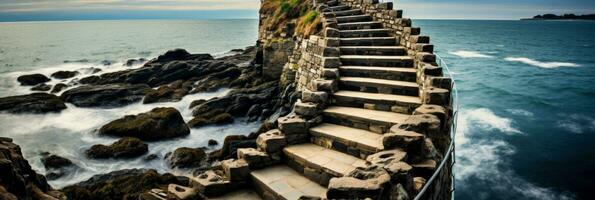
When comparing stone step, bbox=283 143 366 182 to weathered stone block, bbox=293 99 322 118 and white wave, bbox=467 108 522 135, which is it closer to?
weathered stone block, bbox=293 99 322 118

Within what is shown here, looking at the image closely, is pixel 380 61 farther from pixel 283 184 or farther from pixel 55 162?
pixel 55 162

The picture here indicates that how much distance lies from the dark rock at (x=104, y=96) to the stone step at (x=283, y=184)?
71.9 feet

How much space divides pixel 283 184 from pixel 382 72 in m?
4.83

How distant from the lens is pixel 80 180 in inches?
578

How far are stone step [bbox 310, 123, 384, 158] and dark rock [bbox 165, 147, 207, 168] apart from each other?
8.72 m

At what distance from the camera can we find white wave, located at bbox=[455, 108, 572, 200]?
17891 millimetres

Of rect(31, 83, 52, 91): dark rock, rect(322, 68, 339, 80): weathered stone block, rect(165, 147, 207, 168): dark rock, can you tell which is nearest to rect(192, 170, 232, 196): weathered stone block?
rect(322, 68, 339, 80): weathered stone block

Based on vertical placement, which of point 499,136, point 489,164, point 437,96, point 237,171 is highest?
point 437,96

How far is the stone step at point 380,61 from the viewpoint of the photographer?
10947 mm

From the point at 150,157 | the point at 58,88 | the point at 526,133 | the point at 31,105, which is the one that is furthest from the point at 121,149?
the point at 526,133

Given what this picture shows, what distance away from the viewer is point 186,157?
15.8m

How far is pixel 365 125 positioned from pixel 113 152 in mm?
12615

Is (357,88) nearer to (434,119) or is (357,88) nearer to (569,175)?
(434,119)

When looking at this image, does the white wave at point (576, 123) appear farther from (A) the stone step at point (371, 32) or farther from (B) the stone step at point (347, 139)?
(B) the stone step at point (347, 139)
